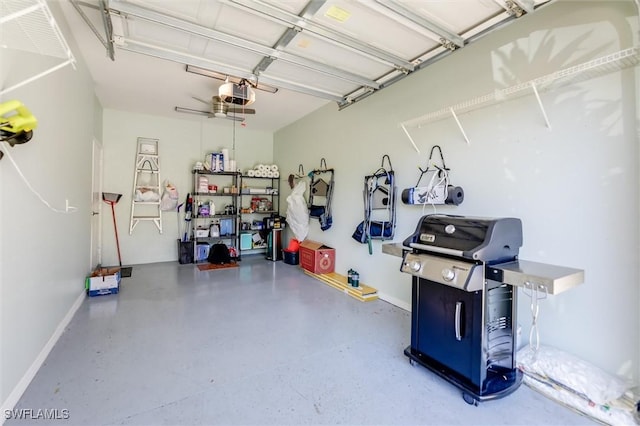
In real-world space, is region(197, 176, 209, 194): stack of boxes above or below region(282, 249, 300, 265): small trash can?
above

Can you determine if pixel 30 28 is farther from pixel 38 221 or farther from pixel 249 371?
pixel 249 371

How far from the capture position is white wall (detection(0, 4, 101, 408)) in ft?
5.54

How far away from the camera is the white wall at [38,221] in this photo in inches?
66.5

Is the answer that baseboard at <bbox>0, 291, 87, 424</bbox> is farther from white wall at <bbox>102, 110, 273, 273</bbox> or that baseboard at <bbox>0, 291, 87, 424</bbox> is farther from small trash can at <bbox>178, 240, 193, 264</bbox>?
white wall at <bbox>102, 110, 273, 273</bbox>

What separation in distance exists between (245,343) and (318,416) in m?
1.09

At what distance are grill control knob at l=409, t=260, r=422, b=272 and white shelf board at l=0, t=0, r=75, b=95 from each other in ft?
7.89

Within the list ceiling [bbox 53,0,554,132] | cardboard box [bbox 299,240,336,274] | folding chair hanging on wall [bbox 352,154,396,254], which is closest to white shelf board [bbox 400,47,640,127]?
ceiling [bbox 53,0,554,132]

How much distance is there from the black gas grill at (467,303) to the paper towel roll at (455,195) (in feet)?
2.16

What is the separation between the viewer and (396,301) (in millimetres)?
3598

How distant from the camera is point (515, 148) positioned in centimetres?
246

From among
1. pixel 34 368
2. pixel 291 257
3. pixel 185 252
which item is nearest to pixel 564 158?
pixel 34 368

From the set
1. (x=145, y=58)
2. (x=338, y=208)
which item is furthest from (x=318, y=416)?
(x=145, y=58)

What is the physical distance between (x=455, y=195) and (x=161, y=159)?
546 cm

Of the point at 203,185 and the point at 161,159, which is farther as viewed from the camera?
the point at 203,185
